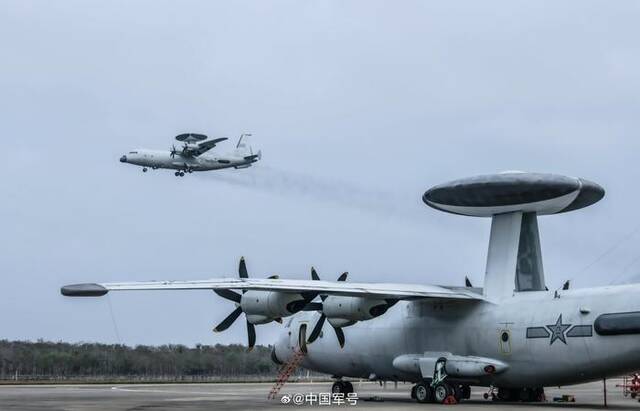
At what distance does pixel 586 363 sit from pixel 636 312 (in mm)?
2269

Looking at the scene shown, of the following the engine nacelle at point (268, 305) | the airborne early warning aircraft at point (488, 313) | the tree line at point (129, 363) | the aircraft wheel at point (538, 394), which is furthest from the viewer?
the tree line at point (129, 363)

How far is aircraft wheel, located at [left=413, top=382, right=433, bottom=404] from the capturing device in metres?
28.9

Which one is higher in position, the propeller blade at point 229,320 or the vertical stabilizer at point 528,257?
the vertical stabilizer at point 528,257

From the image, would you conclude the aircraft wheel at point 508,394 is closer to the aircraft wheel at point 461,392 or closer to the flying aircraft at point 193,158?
the aircraft wheel at point 461,392

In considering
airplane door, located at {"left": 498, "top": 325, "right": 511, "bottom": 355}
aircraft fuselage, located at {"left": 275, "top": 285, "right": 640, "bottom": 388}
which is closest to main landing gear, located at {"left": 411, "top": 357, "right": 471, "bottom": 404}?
aircraft fuselage, located at {"left": 275, "top": 285, "right": 640, "bottom": 388}

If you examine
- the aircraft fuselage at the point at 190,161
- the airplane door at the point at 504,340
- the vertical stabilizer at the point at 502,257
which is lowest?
the airplane door at the point at 504,340

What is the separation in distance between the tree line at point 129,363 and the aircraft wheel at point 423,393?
45.8 meters

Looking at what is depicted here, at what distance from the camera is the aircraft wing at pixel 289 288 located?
2648cm

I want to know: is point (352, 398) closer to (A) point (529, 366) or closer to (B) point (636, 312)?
(A) point (529, 366)

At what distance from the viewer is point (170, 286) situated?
90.1ft

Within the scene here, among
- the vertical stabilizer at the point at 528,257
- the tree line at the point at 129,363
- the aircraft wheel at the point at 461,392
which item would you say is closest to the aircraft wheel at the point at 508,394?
the aircraft wheel at the point at 461,392

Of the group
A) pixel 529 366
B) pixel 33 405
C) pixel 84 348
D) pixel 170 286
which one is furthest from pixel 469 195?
pixel 84 348

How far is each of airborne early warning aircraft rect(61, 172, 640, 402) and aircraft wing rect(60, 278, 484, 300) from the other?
4 cm

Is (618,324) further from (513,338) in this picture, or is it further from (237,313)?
(237,313)
